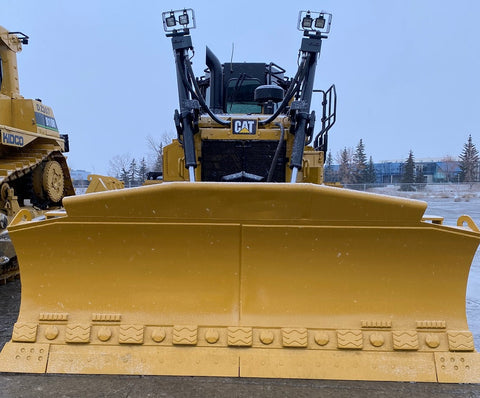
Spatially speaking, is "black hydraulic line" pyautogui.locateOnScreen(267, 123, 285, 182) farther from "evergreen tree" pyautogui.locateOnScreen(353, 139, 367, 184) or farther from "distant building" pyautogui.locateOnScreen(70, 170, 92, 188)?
"evergreen tree" pyautogui.locateOnScreen(353, 139, 367, 184)

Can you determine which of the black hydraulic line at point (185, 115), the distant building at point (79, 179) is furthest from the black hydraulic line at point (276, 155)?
the distant building at point (79, 179)

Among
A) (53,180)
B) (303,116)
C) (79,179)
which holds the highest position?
(303,116)

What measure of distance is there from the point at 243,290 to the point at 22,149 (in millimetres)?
5162

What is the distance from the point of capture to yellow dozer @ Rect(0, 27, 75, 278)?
5.80 meters

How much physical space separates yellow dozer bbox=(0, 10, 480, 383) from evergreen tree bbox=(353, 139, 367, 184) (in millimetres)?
56366

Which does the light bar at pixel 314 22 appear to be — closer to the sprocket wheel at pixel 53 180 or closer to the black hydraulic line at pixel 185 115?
the black hydraulic line at pixel 185 115

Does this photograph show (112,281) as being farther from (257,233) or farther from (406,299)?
(406,299)

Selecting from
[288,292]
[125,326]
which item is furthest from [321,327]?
[125,326]

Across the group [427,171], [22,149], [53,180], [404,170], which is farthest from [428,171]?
[22,149]

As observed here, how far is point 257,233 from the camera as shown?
282 cm

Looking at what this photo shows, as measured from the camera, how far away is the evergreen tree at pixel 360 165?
57969 millimetres

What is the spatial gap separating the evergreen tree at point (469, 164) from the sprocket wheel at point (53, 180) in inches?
2103

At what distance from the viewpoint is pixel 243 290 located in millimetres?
2883

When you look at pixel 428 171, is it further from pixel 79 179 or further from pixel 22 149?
pixel 22 149
